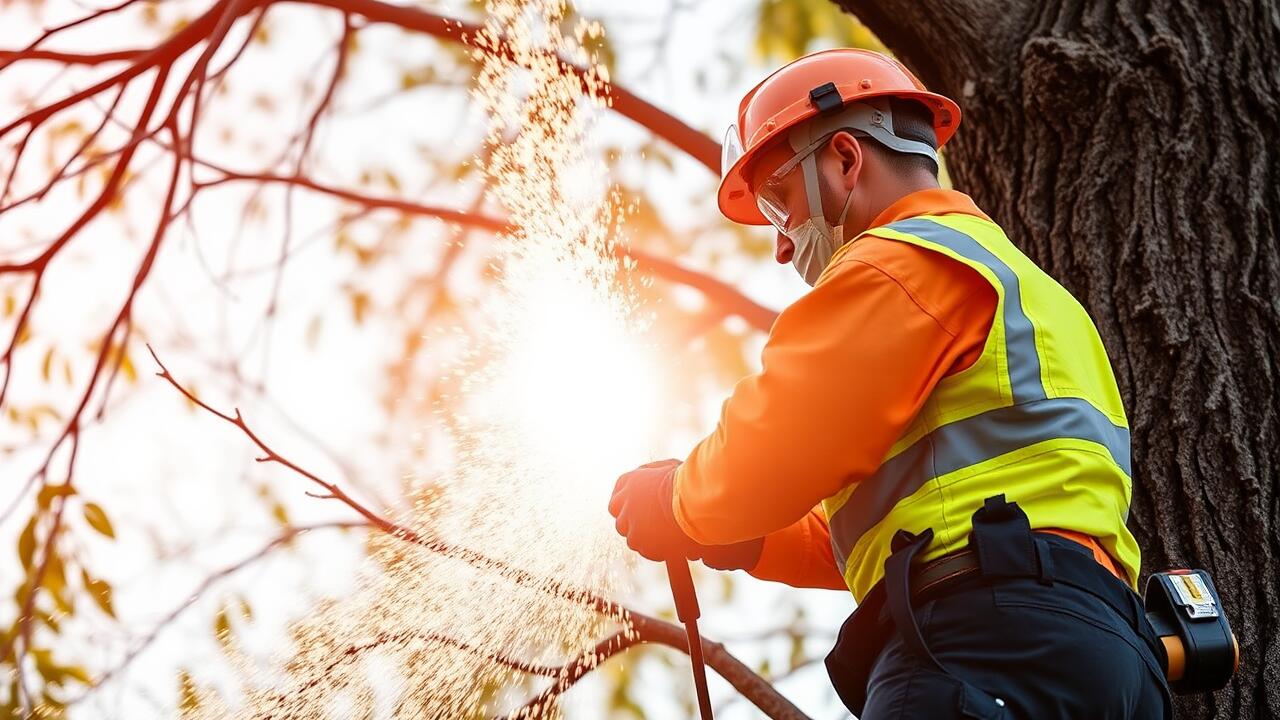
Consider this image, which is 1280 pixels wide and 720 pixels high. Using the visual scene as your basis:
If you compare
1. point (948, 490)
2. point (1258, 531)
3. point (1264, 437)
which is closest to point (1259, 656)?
point (1258, 531)

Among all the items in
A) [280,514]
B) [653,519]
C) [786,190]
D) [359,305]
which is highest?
[359,305]

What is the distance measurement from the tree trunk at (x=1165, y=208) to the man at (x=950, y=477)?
1.98ft

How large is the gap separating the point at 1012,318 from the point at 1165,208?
3.72 feet

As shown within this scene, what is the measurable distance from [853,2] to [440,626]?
198cm

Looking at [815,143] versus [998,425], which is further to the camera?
[815,143]

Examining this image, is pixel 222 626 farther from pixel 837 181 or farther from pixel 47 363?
pixel 837 181

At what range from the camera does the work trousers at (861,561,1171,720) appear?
6.07 feet

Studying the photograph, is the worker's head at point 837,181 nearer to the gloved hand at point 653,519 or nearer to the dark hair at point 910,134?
the dark hair at point 910,134

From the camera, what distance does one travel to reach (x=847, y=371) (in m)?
1.98

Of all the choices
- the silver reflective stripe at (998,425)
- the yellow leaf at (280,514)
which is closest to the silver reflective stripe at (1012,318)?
the silver reflective stripe at (998,425)

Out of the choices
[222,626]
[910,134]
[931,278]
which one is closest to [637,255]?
[222,626]

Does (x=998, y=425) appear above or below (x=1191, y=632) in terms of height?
above

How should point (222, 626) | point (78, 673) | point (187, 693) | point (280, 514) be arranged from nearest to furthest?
1. point (187, 693)
2. point (78, 673)
3. point (222, 626)
4. point (280, 514)

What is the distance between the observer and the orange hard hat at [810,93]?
243cm
